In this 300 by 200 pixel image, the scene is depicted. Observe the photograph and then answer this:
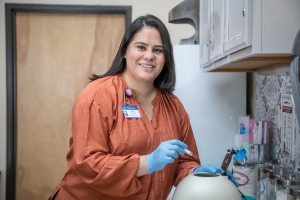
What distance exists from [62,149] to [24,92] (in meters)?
0.52

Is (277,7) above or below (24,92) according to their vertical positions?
above

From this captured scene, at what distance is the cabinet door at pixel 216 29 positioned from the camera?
1.44 meters

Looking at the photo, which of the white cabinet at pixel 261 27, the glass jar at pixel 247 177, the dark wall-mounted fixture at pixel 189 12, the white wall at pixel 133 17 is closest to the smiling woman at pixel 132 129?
the glass jar at pixel 247 177

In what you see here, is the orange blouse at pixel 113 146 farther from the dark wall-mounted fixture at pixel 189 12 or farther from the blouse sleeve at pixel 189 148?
the dark wall-mounted fixture at pixel 189 12

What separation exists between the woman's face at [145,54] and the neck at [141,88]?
37 mm

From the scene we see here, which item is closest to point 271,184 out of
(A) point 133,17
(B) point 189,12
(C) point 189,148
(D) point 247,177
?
(D) point 247,177

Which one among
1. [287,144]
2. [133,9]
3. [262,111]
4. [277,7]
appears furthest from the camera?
[133,9]

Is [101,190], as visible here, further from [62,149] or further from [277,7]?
[62,149]

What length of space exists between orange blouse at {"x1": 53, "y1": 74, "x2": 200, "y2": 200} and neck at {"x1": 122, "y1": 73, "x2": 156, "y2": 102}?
3 centimetres

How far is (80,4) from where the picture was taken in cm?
261

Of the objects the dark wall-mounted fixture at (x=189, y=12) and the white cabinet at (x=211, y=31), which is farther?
the dark wall-mounted fixture at (x=189, y=12)

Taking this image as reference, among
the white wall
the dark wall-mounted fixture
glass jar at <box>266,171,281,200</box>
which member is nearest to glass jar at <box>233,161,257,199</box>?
glass jar at <box>266,171,281,200</box>

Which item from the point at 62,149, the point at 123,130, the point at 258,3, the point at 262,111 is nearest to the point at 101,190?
the point at 123,130

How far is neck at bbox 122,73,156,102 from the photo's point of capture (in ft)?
4.67
